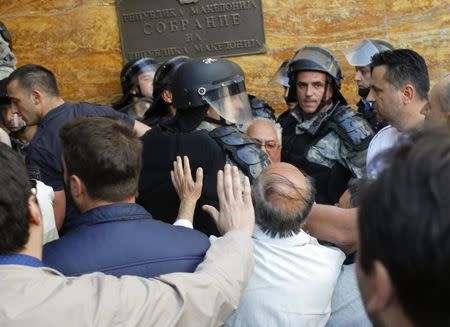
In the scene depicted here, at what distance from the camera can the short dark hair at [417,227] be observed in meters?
1.02

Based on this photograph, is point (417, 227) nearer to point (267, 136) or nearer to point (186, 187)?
point (186, 187)

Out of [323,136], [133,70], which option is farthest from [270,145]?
[133,70]

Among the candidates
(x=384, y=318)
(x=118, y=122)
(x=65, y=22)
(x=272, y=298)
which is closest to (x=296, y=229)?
(x=272, y=298)

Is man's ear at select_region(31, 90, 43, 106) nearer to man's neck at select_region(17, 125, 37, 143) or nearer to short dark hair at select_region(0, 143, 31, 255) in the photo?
man's neck at select_region(17, 125, 37, 143)

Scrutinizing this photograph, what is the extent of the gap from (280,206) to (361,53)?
391 centimetres

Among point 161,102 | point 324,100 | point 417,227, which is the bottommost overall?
point 324,100

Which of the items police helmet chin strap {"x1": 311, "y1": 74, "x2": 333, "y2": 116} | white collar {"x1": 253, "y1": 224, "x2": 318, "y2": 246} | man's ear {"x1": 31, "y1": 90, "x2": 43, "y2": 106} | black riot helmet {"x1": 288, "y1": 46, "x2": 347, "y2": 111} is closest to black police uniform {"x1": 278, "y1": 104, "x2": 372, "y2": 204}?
police helmet chin strap {"x1": 311, "y1": 74, "x2": 333, "y2": 116}

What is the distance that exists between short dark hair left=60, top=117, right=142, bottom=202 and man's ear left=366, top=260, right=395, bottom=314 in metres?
1.23

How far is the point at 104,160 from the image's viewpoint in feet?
7.21

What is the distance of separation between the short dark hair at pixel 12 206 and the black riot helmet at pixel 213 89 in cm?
184

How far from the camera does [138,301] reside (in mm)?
1715

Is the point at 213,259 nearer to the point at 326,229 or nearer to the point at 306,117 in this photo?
the point at 326,229

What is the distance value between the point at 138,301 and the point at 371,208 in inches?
31.6

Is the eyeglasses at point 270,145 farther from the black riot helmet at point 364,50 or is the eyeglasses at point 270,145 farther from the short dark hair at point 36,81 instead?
the black riot helmet at point 364,50
